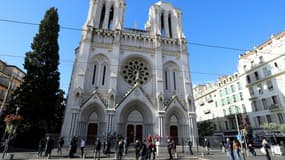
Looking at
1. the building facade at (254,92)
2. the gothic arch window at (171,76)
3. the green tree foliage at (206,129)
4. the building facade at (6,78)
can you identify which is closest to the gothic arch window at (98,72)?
the gothic arch window at (171,76)

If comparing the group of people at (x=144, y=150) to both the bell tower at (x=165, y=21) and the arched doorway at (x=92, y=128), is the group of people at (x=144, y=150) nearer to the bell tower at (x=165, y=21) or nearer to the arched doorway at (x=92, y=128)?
the arched doorway at (x=92, y=128)

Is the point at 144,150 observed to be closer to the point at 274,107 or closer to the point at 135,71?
the point at 135,71

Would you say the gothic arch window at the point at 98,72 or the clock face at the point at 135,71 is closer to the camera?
the gothic arch window at the point at 98,72

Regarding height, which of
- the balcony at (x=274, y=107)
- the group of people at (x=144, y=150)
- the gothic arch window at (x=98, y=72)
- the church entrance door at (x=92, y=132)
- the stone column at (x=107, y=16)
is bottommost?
the group of people at (x=144, y=150)

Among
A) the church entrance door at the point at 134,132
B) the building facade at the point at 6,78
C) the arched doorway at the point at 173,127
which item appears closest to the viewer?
the church entrance door at the point at 134,132

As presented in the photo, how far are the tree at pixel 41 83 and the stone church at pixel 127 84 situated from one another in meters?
2.85

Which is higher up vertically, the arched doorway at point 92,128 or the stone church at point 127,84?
the stone church at point 127,84

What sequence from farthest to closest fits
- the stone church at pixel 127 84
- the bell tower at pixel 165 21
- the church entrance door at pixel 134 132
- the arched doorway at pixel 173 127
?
the bell tower at pixel 165 21 < the arched doorway at pixel 173 127 < the church entrance door at pixel 134 132 < the stone church at pixel 127 84

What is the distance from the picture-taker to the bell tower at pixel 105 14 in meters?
23.2

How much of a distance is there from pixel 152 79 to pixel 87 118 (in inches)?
402

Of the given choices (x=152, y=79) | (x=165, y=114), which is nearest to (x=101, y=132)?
(x=165, y=114)

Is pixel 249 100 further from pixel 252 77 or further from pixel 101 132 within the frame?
pixel 101 132

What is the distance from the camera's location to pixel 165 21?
27.7 meters

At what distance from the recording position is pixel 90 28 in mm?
21672
